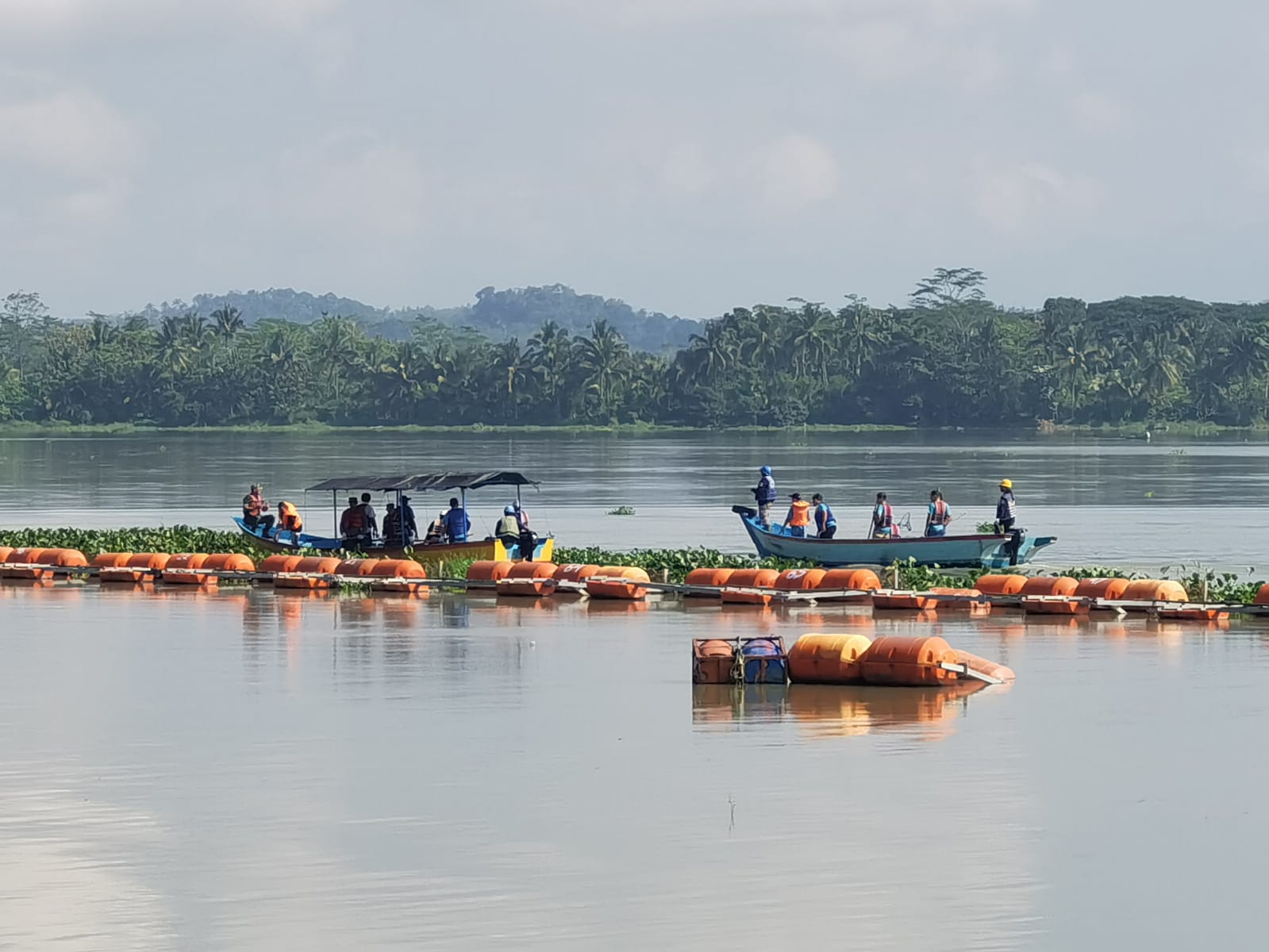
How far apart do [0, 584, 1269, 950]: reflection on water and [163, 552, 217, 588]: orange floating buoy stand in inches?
376

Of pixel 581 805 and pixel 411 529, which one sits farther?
pixel 411 529

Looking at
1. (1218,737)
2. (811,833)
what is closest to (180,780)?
(811,833)

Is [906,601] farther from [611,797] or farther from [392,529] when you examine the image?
[611,797]

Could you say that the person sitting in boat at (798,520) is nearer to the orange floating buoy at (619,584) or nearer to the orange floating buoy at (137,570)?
the orange floating buoy at (619,584)

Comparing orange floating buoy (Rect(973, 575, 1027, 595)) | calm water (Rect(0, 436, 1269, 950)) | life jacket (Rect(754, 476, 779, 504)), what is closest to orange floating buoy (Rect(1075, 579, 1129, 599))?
calm water (Rect(0, 436, 1269, 950))

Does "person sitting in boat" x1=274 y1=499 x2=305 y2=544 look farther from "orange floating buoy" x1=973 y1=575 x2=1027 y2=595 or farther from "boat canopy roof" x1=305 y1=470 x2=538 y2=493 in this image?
"orange floating buoy" x1=973 y1=575 x2=1027 y2=595

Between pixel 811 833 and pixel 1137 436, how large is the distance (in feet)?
553

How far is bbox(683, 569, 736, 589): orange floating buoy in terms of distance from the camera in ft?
126

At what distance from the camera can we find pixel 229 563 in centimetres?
4306

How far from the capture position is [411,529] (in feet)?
146

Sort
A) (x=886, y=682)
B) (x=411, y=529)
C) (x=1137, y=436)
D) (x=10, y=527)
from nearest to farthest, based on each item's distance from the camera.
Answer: (x=886, y=682) → (x=411, y=529) → (x=10, y=527) → (x=1137, y=436)

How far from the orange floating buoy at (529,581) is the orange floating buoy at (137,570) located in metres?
7.69

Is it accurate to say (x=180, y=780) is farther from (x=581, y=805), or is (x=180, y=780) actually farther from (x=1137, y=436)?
(x=1137, y=436)

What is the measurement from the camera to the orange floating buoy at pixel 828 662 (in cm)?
2678
